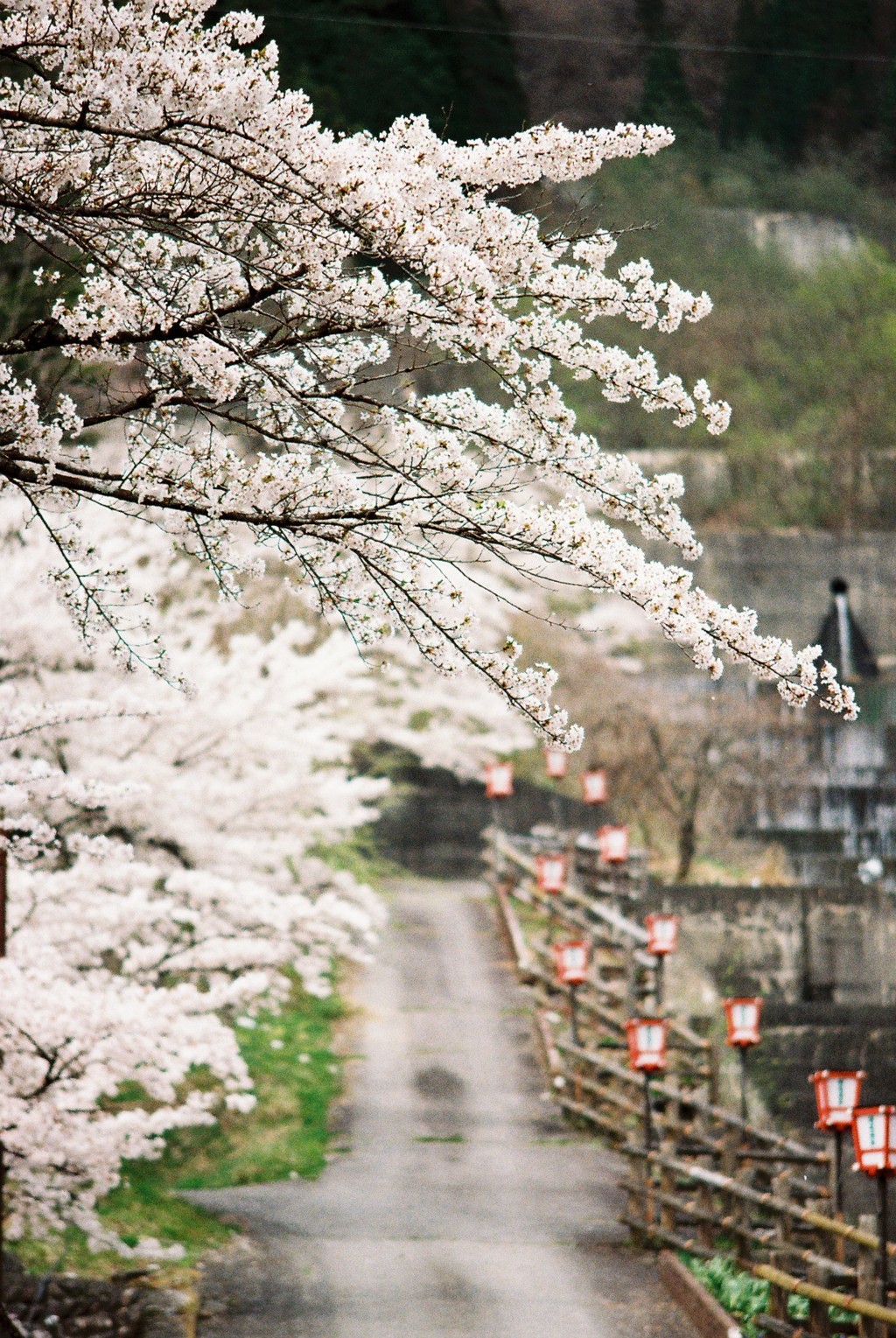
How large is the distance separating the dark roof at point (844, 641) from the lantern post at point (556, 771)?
3361 mm

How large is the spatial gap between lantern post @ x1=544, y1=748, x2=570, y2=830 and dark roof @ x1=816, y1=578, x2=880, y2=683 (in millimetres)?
3361

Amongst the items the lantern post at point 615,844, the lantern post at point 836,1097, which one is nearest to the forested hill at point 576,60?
the lantern post at point 615,844

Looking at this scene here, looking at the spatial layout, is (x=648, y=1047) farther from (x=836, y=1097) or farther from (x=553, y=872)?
(x=553, y=872)

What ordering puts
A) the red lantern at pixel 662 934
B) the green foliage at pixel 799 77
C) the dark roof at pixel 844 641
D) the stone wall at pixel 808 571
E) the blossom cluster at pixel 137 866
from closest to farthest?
the blossom cluster at pixel 137 866 < the red lantern at pixel 662 934 < the green foliage at pixel 799 77 < the dark roof at pixel 844 641 < the stone wall at pixel 808 571

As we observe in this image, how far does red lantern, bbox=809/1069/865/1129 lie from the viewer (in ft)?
27.3

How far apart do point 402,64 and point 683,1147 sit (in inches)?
396

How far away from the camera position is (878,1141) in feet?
Result: 24.6

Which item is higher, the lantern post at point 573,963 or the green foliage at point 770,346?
the green foliage at point 770,346

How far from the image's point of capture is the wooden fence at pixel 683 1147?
746cm

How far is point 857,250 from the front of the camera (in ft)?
55.4

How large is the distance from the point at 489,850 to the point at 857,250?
309 inches

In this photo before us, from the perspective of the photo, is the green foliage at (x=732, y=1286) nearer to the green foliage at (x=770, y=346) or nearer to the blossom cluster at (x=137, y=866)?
the blossom cluster at (x=137, y=866)

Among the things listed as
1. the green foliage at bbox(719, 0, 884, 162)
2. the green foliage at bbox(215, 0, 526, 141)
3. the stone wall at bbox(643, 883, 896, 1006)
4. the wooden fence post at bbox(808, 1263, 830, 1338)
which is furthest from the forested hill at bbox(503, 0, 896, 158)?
the wooden fence post at bbox(808, 1263, 830, 1338)

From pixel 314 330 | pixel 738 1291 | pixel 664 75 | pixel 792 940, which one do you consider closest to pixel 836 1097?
pixel 738 1291
